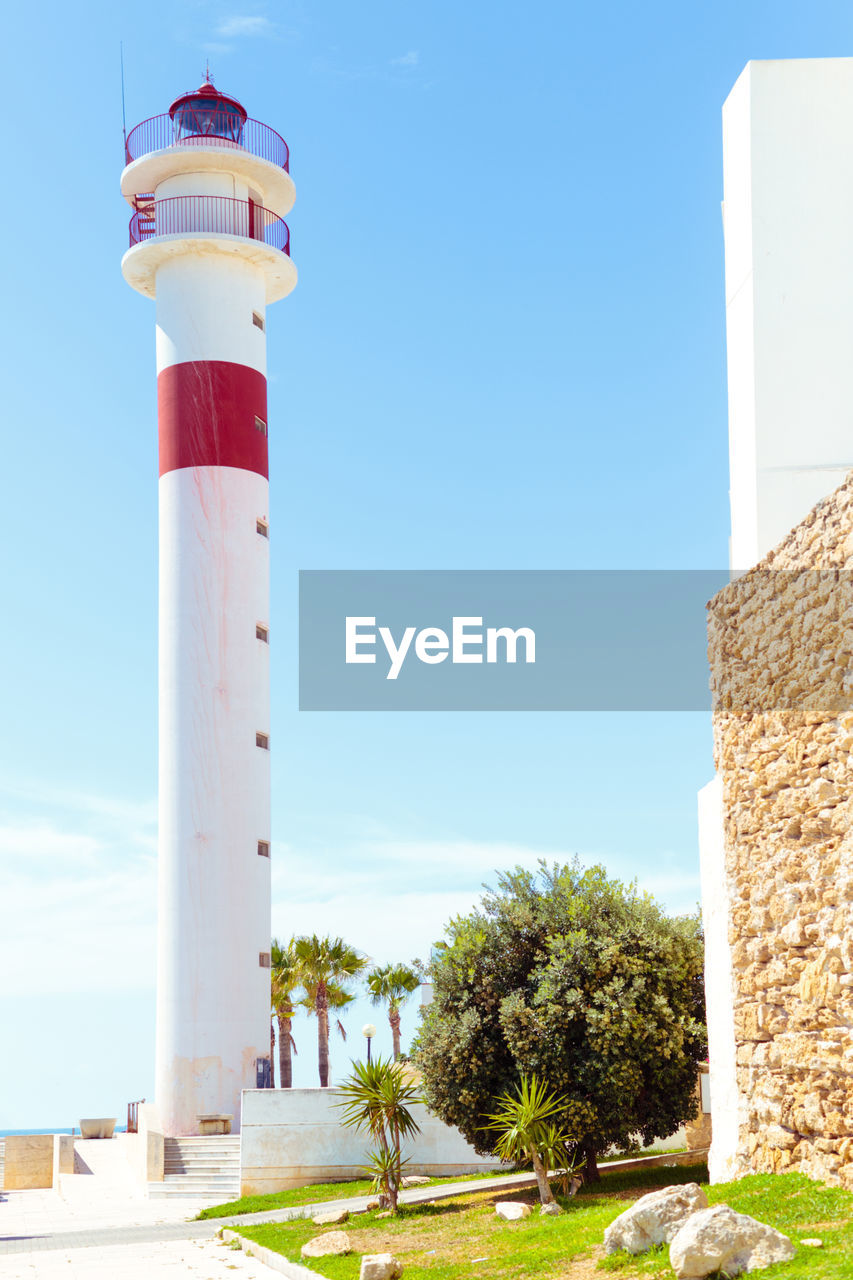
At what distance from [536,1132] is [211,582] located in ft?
54.7

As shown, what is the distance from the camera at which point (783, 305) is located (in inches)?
644

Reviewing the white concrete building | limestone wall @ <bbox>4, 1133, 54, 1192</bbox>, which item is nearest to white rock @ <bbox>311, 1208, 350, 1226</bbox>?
the white concrete building

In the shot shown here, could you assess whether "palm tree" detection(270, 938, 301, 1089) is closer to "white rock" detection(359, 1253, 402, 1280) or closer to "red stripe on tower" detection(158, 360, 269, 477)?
"red stripe on tower" detection(158, 360, 269, 477)

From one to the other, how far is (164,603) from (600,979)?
1604 cm

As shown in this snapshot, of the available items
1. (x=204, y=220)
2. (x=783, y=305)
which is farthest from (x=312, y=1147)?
(x=204, y=220)

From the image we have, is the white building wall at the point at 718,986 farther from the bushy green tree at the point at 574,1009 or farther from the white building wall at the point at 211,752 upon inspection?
the white building wall at the point at 211,752

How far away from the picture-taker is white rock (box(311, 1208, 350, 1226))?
18.2 metres

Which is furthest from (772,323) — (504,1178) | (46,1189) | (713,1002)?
(46,1189)

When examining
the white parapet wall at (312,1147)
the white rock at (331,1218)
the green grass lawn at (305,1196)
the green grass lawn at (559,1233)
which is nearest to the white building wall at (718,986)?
the green grass lawn at (559,1233)

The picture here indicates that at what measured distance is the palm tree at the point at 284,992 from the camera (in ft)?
126

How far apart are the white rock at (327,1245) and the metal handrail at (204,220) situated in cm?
2375

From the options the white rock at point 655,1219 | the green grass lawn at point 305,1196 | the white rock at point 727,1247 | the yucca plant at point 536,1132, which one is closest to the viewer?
the white rock at point 727,1247

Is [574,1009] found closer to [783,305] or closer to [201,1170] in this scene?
[783,305]

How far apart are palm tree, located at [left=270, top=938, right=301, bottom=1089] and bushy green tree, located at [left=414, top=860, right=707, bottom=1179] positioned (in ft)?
65.4
